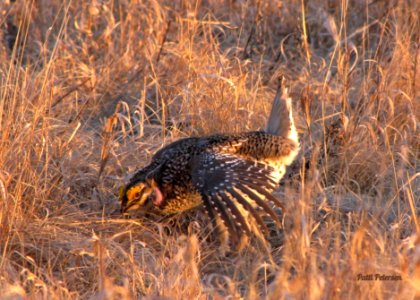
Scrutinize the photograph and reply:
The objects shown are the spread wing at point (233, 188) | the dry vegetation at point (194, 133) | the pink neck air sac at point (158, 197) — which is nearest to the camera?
the dry vegetation at point (194, 133)

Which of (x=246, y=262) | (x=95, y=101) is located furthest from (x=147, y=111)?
(x=246, y=262)

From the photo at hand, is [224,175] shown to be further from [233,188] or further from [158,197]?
[158,197]

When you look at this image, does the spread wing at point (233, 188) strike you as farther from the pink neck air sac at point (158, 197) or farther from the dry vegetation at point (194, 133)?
the pink neck air sac at point (158, 197)

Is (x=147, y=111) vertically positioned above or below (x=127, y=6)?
below

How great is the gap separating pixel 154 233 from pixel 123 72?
181 cm

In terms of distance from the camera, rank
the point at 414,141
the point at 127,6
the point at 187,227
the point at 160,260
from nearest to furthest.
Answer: the point at 160,260
the point at 187,227
the point at 414,141
the point at 127,6

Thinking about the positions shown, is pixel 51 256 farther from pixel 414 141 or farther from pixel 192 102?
pixel 414 141

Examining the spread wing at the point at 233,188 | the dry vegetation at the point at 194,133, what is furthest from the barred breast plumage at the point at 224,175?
the dry vegetation at the point at 194,133

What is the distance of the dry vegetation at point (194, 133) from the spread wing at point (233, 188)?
0.48ft

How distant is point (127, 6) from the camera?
21.2 feet

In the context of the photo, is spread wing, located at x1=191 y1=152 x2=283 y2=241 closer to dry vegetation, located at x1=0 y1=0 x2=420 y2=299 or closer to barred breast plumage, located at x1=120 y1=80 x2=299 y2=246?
barred breast plumage, located at x1=120 y1=80 x2=299 y2=246

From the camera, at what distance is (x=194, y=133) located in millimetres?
5426

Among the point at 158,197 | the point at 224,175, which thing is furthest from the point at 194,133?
the point at 224,175

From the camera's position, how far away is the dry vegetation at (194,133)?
3438 mm
